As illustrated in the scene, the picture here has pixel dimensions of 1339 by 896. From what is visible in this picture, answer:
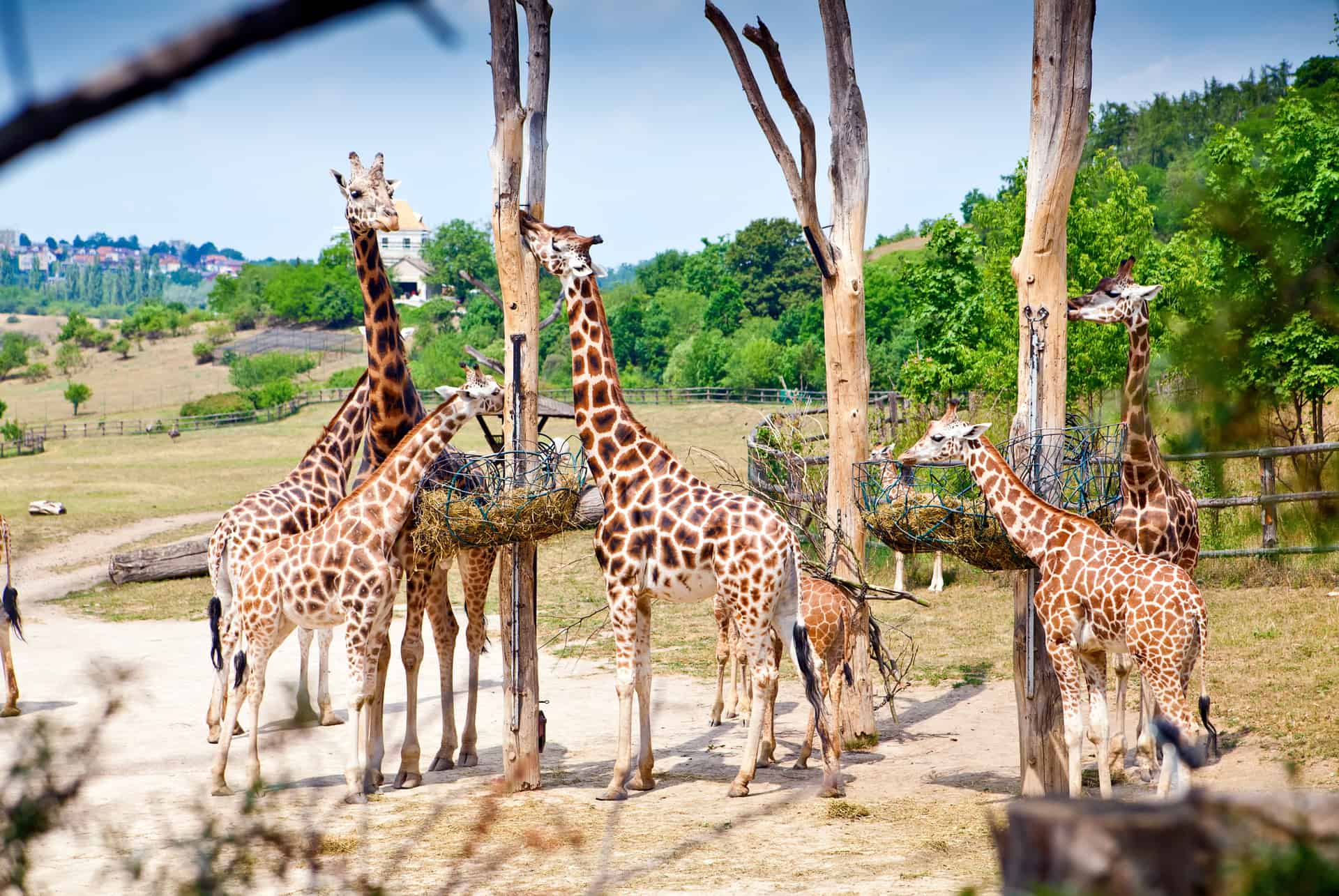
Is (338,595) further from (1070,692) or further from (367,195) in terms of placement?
(1070,692)

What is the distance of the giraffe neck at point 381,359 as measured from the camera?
1020 cm

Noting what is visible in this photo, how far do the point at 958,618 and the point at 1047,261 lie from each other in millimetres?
7657

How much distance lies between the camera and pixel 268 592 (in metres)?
8.88

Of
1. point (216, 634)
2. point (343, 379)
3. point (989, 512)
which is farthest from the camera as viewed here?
point (343, 379)

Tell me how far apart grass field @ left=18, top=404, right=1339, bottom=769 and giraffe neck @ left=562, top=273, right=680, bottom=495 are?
1444mm

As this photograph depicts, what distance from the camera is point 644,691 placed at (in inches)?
363

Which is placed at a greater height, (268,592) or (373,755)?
(268,592)

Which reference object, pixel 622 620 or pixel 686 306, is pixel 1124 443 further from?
pixel 686 306

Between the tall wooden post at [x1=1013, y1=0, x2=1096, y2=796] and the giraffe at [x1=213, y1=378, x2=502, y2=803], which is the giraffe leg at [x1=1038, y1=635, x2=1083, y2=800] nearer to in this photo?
the tall wooden post at [x1=1013, y1=0, x2=1096, y2=796]

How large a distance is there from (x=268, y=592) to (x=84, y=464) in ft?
109

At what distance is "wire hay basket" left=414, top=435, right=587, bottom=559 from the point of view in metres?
8.79

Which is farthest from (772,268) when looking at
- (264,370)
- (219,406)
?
(219,406)

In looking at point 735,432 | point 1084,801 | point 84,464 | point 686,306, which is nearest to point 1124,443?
point 1084,801

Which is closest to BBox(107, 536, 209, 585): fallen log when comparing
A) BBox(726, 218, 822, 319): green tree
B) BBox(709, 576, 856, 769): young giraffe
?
BBox(709, 576, 856, 769): young giraffe
